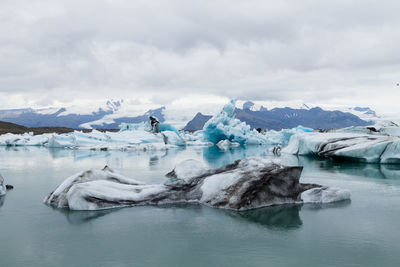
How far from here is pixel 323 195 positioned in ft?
25.1

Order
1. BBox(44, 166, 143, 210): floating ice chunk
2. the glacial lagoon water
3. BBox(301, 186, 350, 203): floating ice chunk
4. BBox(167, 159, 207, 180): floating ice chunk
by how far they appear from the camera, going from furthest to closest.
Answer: BBox(167, 159, 207, 180): floating ice chunk
BBox(301, 186, 350, 203): floating ice chunk
BBox(44, 166, 143, 210): floating ice chunk
the glacial lagoon water

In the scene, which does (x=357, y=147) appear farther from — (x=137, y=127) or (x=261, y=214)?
(x=137, y=127)

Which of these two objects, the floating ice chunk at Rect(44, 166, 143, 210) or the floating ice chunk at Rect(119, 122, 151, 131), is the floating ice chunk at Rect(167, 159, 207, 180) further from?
the floating ice chunk at Rect(119, 122, 151, 131)

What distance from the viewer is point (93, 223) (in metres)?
6.07

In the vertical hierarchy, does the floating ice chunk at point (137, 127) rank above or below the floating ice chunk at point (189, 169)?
above

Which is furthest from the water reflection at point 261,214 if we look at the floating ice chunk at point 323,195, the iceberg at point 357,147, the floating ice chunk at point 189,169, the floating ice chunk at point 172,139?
the floating ice chunk at point 172,139

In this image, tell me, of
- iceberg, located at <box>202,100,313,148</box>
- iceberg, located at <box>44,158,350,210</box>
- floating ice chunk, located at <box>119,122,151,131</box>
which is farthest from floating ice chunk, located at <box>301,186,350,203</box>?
floating ice chunk, located at <box>119,122,151,131</box>

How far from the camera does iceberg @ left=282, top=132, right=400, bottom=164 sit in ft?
50.0

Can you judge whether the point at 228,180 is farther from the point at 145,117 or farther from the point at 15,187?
the point at 145,117

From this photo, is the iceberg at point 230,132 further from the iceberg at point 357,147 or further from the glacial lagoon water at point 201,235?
the glacial lagoon water at point 201,235

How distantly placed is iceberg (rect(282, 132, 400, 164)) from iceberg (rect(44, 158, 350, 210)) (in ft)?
28.1

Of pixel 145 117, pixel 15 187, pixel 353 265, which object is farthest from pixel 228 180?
pixel 145 117

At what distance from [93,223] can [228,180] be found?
260 cm

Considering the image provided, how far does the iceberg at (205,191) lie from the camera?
701 cm
